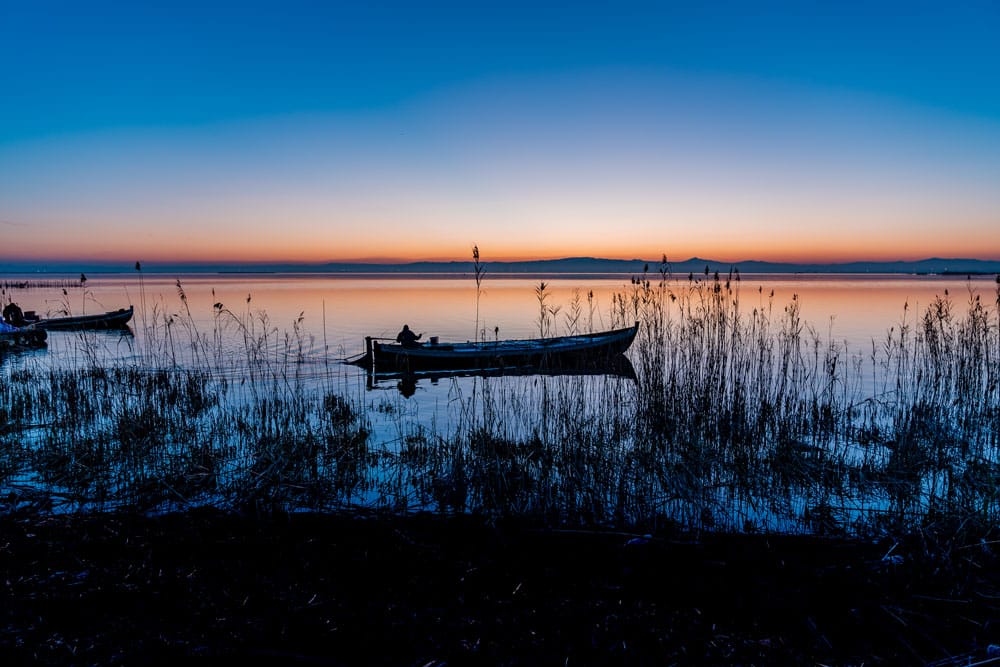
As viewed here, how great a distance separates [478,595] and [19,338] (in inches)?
1071

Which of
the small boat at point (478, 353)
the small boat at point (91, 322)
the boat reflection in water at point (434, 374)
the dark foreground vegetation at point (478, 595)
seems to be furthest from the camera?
the small boat at point (91, 322)

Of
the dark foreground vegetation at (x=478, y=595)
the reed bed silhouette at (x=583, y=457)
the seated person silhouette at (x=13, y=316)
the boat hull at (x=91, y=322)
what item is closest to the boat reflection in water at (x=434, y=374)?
the reed bed silhouette at (x=583, y=457)

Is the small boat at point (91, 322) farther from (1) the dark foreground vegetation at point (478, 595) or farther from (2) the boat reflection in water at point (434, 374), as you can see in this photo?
(1) the dark foreground vegetation at point (478, 595)

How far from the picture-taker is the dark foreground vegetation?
3.42 metres

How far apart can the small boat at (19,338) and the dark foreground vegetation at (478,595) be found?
72.5ft

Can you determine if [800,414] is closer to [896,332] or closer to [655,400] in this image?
[655,400]

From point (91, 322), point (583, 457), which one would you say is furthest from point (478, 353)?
point (91, 322)

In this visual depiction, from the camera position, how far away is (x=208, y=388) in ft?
45.2

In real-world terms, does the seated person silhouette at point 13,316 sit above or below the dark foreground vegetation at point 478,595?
above

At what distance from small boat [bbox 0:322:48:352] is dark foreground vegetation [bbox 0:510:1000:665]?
870 inches

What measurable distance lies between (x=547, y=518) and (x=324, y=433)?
4554mm

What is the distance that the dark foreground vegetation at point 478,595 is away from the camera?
11.2 feet

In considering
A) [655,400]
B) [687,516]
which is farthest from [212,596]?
[655,400]

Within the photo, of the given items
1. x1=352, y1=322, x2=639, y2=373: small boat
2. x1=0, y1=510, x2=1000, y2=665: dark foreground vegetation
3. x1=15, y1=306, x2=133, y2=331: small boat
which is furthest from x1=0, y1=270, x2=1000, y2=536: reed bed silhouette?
x1=15, y1=306, x2=133, y2=331: small boat
